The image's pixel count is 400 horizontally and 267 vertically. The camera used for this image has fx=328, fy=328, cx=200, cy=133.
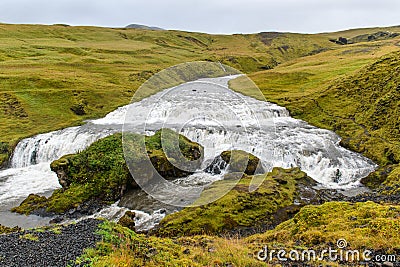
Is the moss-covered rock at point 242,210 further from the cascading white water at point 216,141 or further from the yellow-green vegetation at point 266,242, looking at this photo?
the cascading white water at point 216,141

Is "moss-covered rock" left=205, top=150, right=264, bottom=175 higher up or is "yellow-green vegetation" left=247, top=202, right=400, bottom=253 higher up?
"yellow-green vegetation" left=247, top=202, right=400, bottom=253

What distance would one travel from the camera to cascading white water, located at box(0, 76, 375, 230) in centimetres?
2830

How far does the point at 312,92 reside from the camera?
54.2 meters

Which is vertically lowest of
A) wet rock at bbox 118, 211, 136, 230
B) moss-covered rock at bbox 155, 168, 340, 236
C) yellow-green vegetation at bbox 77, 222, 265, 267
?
wet rock at bbox 118, 211, 136, 230

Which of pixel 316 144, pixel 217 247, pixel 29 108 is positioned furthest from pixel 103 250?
pixel 29 108

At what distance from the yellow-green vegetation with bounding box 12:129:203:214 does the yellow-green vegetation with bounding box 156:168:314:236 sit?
244 inches

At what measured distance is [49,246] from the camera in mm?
10898

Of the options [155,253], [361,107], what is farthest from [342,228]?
[361,107]

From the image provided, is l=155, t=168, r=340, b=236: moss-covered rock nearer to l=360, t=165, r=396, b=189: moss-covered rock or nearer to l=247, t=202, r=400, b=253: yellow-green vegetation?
l=247, t=202, r=400, b=253: yellow-green vegetation

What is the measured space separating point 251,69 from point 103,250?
397ft

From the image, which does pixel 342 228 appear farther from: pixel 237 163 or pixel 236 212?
pixel 237 163

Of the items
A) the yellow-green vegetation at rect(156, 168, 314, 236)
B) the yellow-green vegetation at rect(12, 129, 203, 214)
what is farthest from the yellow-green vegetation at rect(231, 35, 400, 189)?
the yellow-green vegetation at rect(12, 129, 203, 214)

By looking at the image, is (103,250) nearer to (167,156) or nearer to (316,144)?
(167,156)

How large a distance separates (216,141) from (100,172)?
14304 mm
